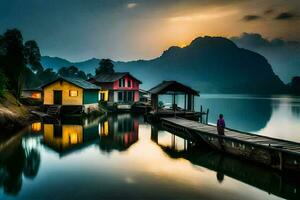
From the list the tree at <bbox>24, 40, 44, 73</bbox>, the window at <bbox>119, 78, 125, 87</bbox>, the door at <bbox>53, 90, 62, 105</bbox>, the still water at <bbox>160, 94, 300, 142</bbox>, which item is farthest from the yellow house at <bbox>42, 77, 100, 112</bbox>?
the tree at <bbox>24, 40, 44, 73</bbox>

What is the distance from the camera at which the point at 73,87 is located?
46844mm

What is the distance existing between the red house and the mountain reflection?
3784 cm

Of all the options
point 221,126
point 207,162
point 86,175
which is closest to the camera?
point 86,175

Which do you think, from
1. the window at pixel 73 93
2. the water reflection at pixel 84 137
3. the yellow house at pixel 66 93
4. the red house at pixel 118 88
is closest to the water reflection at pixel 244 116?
the red house at pixel 118 88

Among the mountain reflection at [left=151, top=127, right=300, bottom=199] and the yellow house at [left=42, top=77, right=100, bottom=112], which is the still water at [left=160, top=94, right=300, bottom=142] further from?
the yellow house at [left=42, top=77, right=100, bottom=112]

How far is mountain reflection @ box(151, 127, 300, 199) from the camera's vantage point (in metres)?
15.0

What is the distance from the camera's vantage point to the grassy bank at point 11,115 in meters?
29.9

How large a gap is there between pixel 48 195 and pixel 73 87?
35082mm

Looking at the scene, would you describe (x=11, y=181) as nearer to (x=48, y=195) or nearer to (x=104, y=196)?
(x=48, y=195)

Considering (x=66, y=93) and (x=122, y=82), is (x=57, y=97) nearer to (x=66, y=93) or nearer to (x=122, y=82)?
(x=66, y=93)

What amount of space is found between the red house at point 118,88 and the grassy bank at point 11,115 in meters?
25.4

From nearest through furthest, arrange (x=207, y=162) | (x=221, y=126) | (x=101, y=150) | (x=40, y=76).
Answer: (x=207, y=162)
(x=221, y=126)
(x=101, y=150)
(x=40, y=76)

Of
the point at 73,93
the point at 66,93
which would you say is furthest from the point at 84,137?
the point at 66,93

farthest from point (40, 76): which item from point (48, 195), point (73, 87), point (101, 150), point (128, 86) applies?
point (48, 195)
